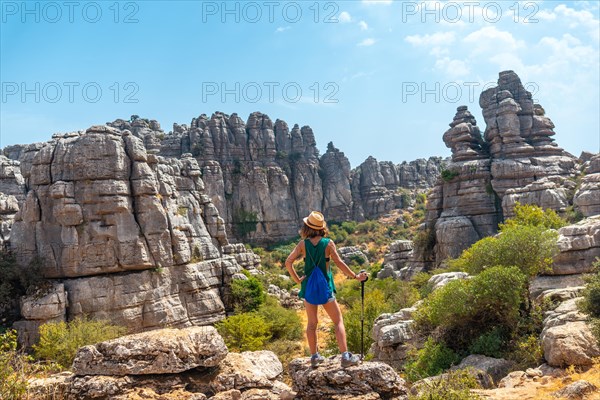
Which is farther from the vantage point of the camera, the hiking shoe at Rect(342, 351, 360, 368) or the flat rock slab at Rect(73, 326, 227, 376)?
the flat rock slab at Rect(73, 326, 227, 376)

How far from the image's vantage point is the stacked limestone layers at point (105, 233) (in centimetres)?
2042

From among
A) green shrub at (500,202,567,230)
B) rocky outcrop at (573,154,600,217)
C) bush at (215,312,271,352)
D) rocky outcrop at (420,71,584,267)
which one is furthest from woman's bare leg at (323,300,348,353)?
rocky outcrop at (420,71,584,267)

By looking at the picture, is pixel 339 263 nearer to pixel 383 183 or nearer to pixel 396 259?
pixel 396 259

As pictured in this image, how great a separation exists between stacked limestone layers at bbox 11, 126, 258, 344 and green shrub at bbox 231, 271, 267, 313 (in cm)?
220

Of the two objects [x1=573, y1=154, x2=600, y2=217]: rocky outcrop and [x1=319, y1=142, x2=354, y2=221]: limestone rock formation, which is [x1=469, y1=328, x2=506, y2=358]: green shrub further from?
[x1=319, y1=142, x2=354, y2=221]: limestone rock formation

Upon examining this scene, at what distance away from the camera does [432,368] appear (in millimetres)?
10047

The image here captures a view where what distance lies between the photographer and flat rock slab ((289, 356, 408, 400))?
5035 millimetres

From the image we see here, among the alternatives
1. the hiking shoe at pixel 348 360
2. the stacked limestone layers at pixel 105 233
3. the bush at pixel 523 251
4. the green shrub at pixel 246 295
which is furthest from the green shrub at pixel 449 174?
the hiking shoe at pixel 348 360

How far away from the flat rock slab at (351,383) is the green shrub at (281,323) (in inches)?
684

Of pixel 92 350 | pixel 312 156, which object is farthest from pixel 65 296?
pixel 312 156

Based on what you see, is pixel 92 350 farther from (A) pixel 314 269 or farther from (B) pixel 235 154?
(B) pixel 235 154

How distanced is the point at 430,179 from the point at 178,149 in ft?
144

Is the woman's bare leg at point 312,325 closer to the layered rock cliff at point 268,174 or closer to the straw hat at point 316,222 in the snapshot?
the straw hat at point 316,222

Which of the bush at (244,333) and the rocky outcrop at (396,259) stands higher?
the rocky outcrop at (396,259)
